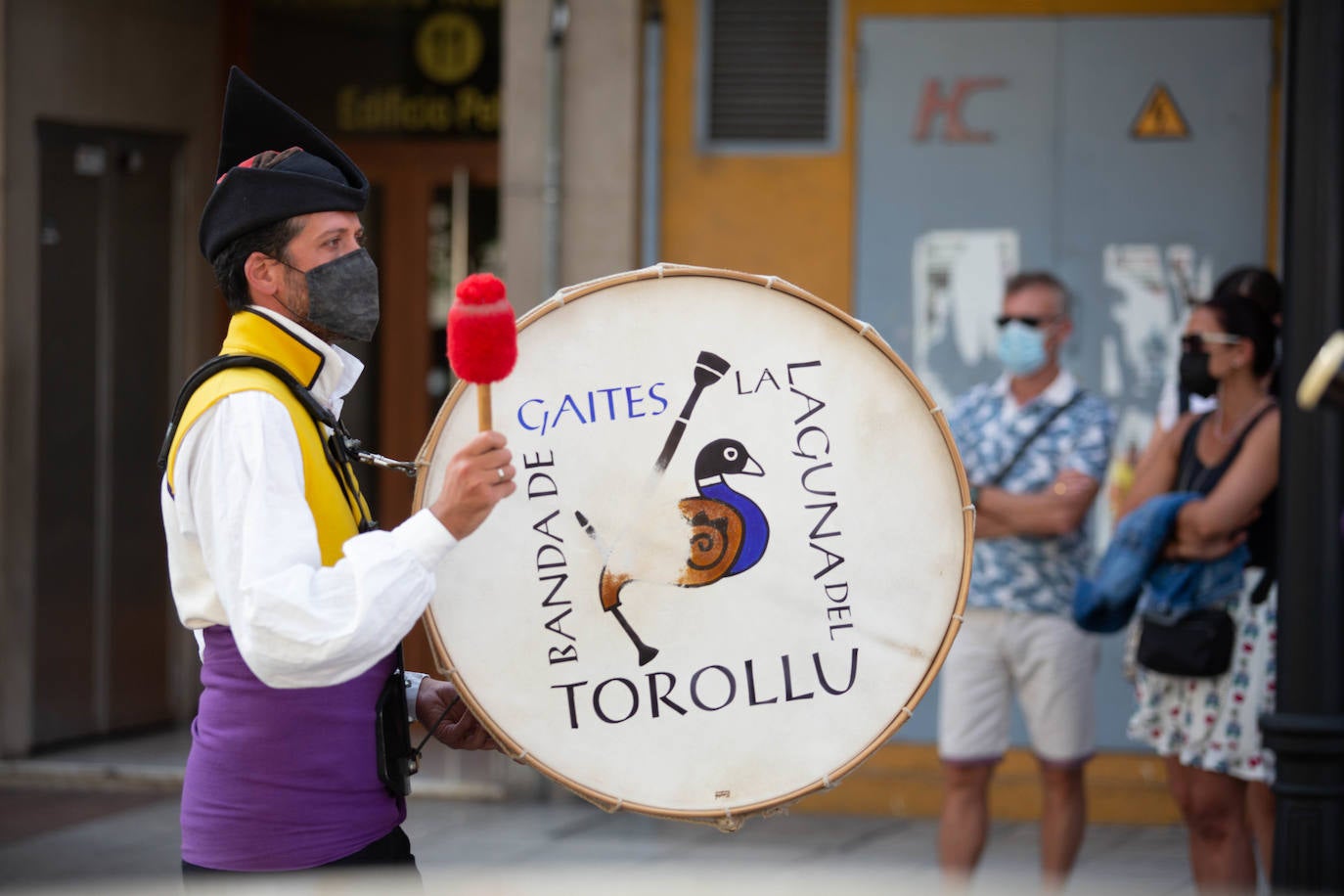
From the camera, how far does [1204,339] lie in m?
4.82

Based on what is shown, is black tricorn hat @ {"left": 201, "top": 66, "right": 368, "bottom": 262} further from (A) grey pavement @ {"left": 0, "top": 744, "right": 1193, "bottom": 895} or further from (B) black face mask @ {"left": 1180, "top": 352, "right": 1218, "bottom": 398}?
(A) grey pavement @ {"left": 0, "top": 744, "right": 1193, "bottom": 895}

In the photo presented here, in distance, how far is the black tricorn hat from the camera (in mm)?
2537

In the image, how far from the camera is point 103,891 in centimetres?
131

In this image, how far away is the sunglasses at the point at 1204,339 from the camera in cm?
480

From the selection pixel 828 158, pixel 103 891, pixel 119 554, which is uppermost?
pixel 828 158

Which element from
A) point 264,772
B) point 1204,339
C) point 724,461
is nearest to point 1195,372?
point 1204,339

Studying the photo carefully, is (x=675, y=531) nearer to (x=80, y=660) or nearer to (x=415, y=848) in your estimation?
(x=415, y=848)

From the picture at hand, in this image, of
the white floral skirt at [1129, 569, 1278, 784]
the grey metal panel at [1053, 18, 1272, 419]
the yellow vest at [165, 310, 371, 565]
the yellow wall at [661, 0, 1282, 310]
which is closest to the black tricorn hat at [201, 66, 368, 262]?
the yellow vest at [165, 310, 371, 565]

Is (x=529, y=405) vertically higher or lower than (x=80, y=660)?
higher

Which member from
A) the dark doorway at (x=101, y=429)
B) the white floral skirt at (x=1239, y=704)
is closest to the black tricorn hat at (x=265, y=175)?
the white floral skirt at (x=1239, y=704)

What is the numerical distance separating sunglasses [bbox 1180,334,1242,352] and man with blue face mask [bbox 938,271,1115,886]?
511 mm

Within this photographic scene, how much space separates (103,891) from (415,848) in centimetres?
497

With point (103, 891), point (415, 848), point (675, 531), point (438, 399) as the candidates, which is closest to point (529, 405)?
point (675, 531)

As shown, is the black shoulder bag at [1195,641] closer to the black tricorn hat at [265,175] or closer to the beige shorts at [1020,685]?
the beige shorts at [1020,685]
